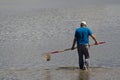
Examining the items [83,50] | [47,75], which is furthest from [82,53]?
[47,75]

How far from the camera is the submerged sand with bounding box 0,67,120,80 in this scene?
49.3ft

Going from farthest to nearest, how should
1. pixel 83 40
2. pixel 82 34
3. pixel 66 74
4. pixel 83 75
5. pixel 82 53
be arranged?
1. pixel 82 53
2. pixel 83 40
3. pixel 82 34
4. pixel 66 74
5. pixel 83 75

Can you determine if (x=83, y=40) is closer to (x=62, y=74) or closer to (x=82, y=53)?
(x=82, y=53)

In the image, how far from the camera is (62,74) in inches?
618

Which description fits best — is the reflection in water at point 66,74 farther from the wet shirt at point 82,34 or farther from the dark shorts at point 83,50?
the wet shirt at point 82,34

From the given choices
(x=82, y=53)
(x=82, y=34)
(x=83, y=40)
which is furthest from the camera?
(x=82, y=53)

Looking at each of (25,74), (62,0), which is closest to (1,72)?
(25,74)

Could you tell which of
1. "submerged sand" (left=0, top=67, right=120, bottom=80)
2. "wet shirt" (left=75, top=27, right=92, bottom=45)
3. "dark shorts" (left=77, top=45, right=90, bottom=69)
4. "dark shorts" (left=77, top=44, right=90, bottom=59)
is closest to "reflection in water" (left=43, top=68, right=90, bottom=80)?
"submerged sand" (left=0, top=67, right=120, bottom=80)

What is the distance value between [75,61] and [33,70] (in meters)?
3.26

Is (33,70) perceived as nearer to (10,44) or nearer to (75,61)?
(75,61)

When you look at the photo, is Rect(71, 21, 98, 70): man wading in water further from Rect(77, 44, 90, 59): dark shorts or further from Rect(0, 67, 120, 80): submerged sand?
Rect(0, 67, 120, 80): submerged sand

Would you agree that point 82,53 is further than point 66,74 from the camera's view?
Yes

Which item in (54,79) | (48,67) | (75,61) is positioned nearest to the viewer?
(54,79)

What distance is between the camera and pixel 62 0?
3501 inches
